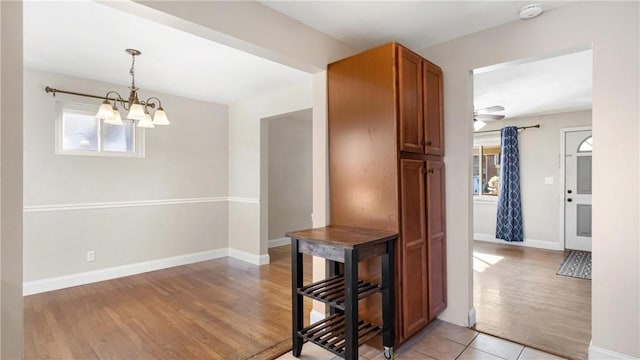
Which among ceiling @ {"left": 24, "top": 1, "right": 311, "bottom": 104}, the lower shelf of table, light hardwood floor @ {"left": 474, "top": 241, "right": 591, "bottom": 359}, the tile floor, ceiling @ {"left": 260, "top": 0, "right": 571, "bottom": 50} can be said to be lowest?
light hardwood floor @ {"left": 474, "top": 241, "right": 591, "bottom": 359}

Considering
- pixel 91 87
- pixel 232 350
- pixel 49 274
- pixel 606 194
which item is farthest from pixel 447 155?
pixel 49 274

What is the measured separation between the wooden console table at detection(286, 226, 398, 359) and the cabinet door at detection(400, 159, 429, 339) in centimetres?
14

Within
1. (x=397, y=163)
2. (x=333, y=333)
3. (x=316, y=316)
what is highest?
(x=397, y=163)

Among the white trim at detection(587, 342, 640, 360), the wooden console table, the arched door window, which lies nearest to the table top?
the wooden console table

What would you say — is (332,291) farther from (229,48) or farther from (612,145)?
(229,48)

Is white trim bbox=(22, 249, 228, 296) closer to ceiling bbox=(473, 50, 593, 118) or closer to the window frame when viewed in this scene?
ceiling bbox=(473, 50, 593, 118)

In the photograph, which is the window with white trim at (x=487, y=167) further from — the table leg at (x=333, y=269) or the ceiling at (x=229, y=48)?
the table leg at (x=333, y=269)

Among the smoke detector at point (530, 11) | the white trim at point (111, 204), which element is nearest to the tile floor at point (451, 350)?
the smoke detector at point (530, 11)

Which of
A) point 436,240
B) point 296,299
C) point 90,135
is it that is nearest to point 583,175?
point 436,240

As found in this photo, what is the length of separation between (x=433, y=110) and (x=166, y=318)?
2.93 metres

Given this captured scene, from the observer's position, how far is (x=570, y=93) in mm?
4113

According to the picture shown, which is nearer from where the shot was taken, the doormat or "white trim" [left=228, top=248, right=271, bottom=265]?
the doormat

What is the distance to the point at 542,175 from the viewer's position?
18.2 feet

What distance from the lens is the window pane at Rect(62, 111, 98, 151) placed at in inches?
146
